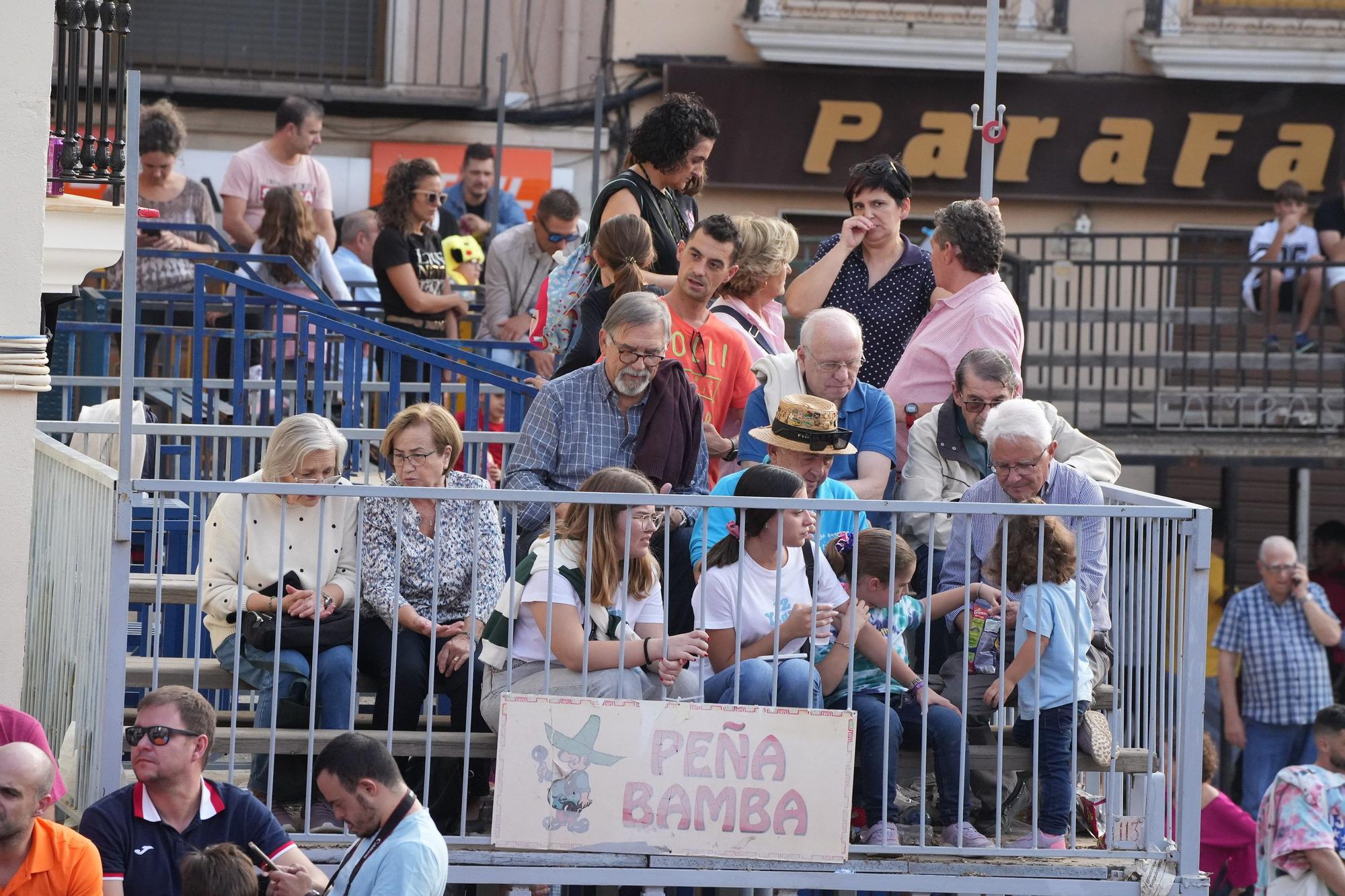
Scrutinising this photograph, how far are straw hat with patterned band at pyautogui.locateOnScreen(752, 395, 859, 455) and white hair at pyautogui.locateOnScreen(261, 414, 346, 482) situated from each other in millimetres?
1402

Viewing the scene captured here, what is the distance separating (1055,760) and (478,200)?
8395mm

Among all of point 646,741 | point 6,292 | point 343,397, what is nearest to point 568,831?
A: point 646,741

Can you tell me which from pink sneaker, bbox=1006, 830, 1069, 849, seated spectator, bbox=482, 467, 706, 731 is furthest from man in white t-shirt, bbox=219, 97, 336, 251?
pink sneaker, bbox=1006, 830, 1069, 849

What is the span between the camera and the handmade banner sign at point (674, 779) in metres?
5.44

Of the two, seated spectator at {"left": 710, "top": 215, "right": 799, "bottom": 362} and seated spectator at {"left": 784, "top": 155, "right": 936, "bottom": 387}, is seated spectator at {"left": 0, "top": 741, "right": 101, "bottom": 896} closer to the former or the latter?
seated spectator at {"left": 710, "top": 215, "right": 799, "bottom": 362}

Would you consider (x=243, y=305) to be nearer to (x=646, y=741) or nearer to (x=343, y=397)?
(x=343, y=397)

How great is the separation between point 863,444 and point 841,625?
1.17 metres

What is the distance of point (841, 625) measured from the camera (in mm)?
5746

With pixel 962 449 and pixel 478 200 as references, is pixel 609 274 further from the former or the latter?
pixel 478 200

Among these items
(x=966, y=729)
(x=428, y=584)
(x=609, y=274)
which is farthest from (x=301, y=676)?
(x=609, y=274)

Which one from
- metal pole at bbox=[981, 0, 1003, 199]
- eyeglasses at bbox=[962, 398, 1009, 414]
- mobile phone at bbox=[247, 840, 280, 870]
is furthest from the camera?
metal pole at bbox=[981, 0, 1003, 199]

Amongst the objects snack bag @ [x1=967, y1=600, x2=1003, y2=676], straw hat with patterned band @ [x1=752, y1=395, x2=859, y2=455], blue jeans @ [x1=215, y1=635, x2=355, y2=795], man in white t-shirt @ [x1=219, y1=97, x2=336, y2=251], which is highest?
man in white t-shirt @ [x1=219, y1=97, x2=336, y2=251]

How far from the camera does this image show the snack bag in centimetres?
587

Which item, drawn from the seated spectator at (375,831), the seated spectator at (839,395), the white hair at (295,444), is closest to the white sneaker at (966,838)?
the seated spectator at (839,395)
